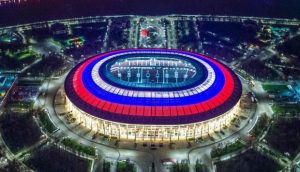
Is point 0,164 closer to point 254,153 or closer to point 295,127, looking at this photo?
point 254,153

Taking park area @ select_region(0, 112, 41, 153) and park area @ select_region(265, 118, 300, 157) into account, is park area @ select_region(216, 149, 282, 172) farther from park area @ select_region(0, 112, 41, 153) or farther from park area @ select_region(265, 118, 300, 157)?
park area @ select_region(0, 112, 41, 153)

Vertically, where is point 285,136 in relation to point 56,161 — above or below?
above

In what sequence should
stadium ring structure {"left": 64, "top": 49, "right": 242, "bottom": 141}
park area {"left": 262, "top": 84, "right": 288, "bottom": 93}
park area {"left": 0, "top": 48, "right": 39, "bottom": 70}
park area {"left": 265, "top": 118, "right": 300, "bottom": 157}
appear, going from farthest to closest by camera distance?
1. park area {"left": 0, "top": 48, "right": 39, "bottom": 70}
2. park area {"left": 262, "top": 84, "right": 288, "bottom": 93}
3. stadium ring structure {"left": 64, "top": 49, "right": 242, "bottom": 141}
4. park area {"left": 265, "top": 118, "right": 300, "bottom": 157}

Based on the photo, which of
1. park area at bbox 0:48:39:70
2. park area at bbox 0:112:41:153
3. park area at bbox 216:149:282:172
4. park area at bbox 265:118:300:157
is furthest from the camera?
park area at bbox 0:48:39:70

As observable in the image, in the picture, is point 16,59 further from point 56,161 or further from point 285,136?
point 285,136

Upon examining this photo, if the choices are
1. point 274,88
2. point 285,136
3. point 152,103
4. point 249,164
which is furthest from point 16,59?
point 285,136

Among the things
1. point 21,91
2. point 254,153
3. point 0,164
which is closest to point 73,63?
point 21,91

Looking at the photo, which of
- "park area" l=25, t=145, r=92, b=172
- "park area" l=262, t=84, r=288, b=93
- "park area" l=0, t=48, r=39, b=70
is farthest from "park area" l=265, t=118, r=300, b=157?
"park area" l=0, t=48, r=39, b=70

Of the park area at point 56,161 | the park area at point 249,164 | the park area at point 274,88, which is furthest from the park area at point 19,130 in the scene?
the park area at point 274,88
